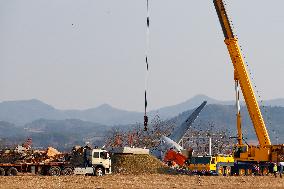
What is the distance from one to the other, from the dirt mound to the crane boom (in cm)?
1211

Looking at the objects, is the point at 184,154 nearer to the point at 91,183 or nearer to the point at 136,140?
the point at 91,183

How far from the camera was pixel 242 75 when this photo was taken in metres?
65.1

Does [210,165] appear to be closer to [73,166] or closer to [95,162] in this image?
[95,162]

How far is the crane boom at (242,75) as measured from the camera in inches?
2552

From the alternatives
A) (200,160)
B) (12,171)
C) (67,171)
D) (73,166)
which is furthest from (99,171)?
(200,160)

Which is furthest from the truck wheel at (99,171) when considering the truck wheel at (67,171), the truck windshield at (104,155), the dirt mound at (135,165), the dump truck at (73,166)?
the dirt mound at (135,165)

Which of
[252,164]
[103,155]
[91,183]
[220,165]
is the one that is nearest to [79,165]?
[103,155]

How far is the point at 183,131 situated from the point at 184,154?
101 feet

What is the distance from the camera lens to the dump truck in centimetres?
5703

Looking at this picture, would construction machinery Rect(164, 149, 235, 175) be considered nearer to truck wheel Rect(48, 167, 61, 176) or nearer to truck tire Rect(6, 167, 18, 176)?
truck wheel Rect(48, 167, 61, 176)

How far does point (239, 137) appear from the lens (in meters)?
68.6

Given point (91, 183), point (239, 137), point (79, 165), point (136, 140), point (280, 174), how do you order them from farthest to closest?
1. point (136, 140)
2. point (239, 137)
3. point (280, 174)
4. point (79, 165)
5. point (91, 183)

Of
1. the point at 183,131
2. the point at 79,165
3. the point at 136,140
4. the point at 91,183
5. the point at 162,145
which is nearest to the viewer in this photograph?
the point at 91,183

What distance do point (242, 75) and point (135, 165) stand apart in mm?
16537
